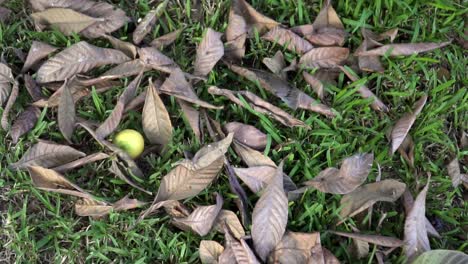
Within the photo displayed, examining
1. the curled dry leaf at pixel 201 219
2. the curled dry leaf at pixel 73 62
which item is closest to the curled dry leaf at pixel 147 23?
the curled dry leaf at pixel 73 62

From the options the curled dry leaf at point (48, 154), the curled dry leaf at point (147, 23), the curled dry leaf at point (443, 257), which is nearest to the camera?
the curled dry leaf at point (443, 257)

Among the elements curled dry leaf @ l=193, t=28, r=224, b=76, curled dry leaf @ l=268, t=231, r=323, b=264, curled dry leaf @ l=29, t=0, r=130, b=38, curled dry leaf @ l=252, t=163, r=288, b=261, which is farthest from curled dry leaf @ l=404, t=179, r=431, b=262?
curled dry leaf @ l=29, t=0, r=130, b=38

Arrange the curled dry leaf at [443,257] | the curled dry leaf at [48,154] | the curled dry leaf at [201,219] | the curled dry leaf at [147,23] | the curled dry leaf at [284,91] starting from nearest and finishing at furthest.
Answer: the curled dry leaf at [443,257] < the curled dry leaf at [201,219] < the curled dry leaf at [48,154] < the curled dry leaf at [284,91] < the curled dry leaf at [147,23]

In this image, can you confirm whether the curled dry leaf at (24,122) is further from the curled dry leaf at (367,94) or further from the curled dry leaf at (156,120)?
the curled dry leaf at (367,94)

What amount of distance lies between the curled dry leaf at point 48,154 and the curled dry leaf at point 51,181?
0.21ft

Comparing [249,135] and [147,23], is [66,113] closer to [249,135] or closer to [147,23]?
[147,23]

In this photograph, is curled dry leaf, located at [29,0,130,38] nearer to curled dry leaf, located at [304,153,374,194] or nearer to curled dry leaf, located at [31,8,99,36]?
curled dry leaf, located at [31,8,99,36]

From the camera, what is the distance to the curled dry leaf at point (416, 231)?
2338 mm

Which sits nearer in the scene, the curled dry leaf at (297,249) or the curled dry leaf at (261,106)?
the curled dry leaf at (297,249)

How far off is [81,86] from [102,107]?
0.12 meters

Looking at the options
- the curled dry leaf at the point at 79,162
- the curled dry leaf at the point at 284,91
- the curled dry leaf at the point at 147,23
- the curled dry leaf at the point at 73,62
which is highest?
the curled dry leaf at the point at 147,23

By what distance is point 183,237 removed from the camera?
2.36m

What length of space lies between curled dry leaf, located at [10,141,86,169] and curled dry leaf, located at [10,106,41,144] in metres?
0.09

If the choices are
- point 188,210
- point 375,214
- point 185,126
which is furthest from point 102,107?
point 375,214
